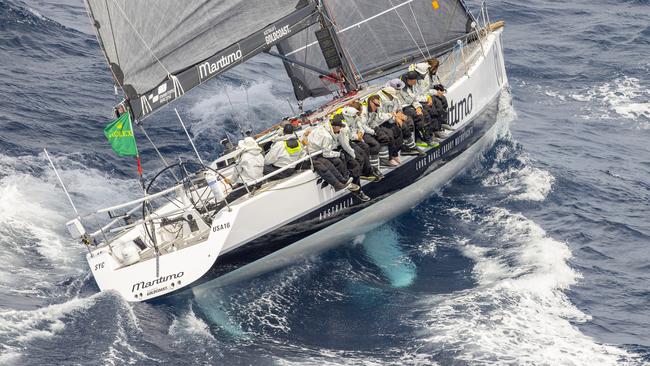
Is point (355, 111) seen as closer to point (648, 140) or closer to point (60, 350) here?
point (60, 350)

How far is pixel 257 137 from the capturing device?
1947 cm

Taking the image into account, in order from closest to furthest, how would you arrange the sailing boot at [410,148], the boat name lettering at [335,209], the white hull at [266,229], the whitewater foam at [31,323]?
1. the whitewater foam at [31,323]
2. the white hull at [266,229]
3. the boat name lettering at [335,209]
4. the sailing boot at [410,148]

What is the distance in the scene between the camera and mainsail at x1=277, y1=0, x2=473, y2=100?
20.7 m

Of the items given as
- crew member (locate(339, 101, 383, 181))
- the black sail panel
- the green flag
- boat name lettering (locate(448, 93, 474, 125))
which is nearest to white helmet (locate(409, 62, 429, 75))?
boat name lettering (locate(448, 93, 474, 125))

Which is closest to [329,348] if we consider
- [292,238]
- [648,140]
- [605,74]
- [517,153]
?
[292,238]

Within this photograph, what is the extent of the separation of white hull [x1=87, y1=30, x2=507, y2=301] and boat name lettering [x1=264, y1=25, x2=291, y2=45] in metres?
2.72

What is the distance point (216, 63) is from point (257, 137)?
2.63m

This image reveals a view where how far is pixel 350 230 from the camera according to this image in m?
18.1

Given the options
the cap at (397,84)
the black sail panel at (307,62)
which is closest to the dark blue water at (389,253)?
the cap at (397,84)

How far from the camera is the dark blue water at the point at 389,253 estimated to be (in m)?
14.2

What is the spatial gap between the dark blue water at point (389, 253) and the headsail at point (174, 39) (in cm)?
330

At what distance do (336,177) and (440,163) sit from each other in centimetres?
336

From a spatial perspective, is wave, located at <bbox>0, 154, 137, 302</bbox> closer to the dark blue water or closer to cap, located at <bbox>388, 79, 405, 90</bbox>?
the dark blue water

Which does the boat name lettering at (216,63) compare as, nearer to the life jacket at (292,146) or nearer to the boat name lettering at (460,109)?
the life jacket at (292,146)
